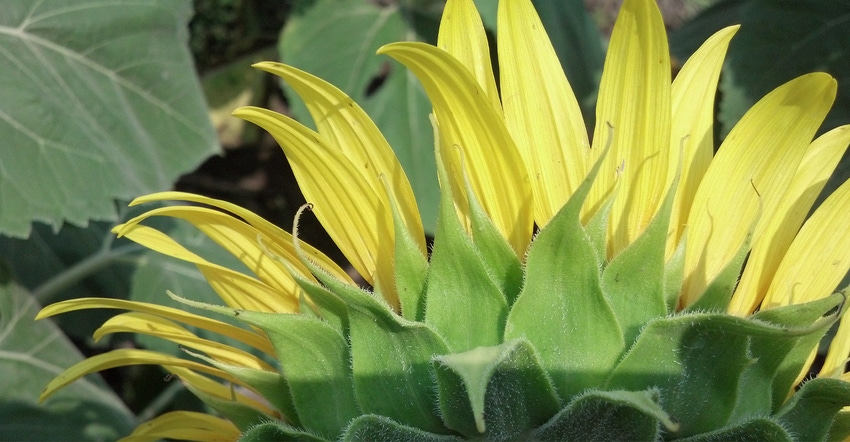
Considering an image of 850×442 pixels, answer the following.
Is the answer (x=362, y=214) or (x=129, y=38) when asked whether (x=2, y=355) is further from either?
(x=362, y=214)

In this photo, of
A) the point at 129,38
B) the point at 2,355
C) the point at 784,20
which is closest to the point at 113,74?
the point at 129,38

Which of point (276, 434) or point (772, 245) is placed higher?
point (772, 245)

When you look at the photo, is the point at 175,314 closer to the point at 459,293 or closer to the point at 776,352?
the point at 459,293

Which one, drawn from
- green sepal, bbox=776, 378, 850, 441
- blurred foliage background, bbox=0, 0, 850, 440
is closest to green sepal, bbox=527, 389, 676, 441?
green sepal, bbox=776, 378, 850, 441

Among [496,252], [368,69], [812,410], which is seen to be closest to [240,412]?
[496,252]

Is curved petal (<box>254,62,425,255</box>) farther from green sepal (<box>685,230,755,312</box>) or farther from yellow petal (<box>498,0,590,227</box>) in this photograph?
green sepal (<box>685,230,755,312</box>)

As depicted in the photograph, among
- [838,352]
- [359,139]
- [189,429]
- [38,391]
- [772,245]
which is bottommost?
[38,391]
